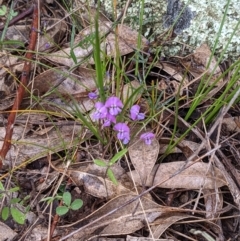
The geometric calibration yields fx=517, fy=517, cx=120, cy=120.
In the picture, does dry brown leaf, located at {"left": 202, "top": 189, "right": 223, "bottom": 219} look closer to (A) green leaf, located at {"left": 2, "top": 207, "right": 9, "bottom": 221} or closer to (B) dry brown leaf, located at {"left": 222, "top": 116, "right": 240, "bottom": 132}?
(B) dry brown leaf, located at {"left": 222, "top": 116, "right": 240, "bottom": 132}

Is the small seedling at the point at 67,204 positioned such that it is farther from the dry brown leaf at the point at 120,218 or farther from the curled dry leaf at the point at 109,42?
the curled dry leaf at the point at 109,42

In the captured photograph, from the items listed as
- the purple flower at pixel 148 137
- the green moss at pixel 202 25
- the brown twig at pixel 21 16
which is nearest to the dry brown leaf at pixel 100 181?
the purple flower at pixel 148 137

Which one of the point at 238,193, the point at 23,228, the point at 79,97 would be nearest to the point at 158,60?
the point at 79,97

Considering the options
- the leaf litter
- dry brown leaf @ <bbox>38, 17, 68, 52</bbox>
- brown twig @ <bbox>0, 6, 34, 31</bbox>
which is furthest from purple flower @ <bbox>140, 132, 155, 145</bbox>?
brown twig @ <bbox>0, 6, 34, 31</bbox>

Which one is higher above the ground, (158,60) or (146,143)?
(158,60)

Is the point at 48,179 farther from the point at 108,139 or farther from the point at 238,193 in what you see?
the point at 238,193
